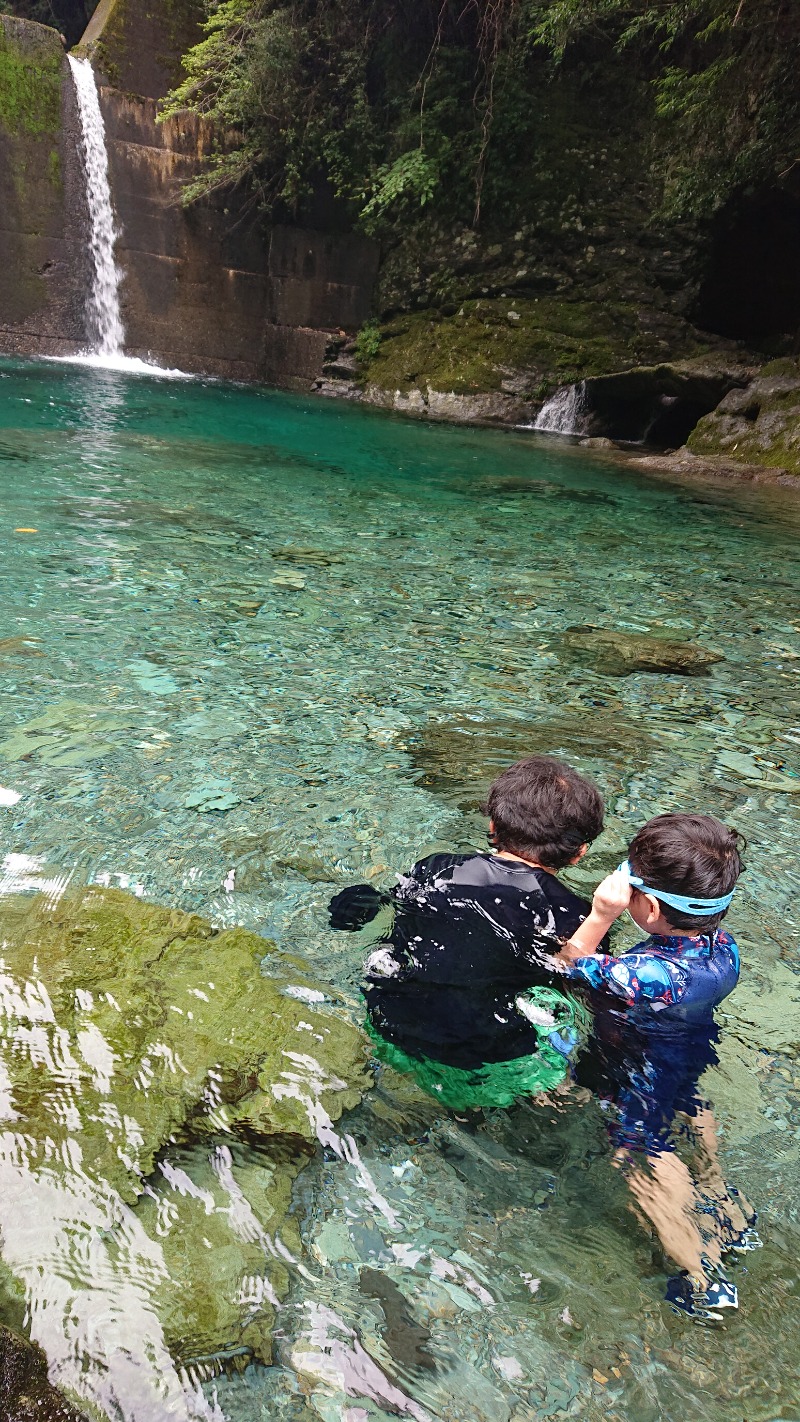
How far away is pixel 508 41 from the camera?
50.3 feet

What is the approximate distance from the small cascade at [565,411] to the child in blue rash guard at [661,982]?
45.9ft

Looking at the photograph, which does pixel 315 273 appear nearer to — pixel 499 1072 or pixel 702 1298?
pixel 499 1072

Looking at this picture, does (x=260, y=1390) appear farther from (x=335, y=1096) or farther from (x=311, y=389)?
(x=311, y=389)

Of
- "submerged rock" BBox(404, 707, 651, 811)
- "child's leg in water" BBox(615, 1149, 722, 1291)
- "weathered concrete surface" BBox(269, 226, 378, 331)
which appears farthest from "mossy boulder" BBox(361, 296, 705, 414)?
"child's leg in water" BBox(615, 1149, 722, 1291)

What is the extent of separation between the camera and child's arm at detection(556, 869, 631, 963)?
201 centimetres

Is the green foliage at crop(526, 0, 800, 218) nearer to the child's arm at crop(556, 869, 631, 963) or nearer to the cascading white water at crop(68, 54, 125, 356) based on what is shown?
the cascading white water at crop(68, 54, 125, 356)

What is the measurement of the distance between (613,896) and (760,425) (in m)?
12.0

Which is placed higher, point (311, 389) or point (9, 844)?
point (311, 389)

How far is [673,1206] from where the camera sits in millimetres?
1759

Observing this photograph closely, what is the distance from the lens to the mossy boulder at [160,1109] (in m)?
1.48

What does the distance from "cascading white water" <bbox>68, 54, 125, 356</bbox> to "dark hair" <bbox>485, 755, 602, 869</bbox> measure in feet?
56.8

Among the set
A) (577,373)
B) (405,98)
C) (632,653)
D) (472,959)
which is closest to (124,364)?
(405,98)

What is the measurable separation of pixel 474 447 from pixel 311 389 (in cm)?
692

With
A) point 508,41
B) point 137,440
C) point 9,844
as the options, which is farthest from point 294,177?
point 9,844
